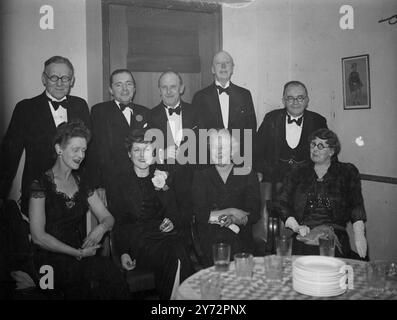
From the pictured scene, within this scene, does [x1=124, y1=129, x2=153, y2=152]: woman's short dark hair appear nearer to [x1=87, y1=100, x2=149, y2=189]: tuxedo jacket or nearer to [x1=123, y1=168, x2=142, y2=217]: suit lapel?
[x1=123, y1=168, x2=142, y2=217]: suit lapel

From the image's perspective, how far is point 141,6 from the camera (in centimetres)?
332

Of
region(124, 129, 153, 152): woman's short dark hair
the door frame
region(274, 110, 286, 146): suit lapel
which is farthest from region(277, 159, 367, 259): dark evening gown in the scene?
the door frame

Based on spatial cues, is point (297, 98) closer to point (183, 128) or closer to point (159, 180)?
point (183, 128)

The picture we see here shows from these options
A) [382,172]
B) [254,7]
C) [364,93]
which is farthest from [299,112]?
[254,7]

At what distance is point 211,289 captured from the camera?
1.56 m

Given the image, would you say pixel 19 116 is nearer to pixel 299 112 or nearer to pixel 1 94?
pixel 1 94

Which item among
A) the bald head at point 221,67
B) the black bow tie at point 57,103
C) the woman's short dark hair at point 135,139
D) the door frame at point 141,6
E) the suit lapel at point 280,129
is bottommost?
the woman's short dark hair at point 135,139

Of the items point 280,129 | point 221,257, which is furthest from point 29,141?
point 280,129

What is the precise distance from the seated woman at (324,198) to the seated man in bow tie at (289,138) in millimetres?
466

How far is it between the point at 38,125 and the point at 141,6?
47.2 inches

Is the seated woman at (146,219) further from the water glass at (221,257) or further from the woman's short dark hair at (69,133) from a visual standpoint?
the water glass at (221,257)

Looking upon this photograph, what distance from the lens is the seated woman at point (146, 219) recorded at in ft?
8.64

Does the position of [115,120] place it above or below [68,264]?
above

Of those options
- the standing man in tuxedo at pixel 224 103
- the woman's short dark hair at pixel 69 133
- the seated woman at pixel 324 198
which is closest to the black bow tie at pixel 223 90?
the standing man in tuxedo at pixel 224 103
